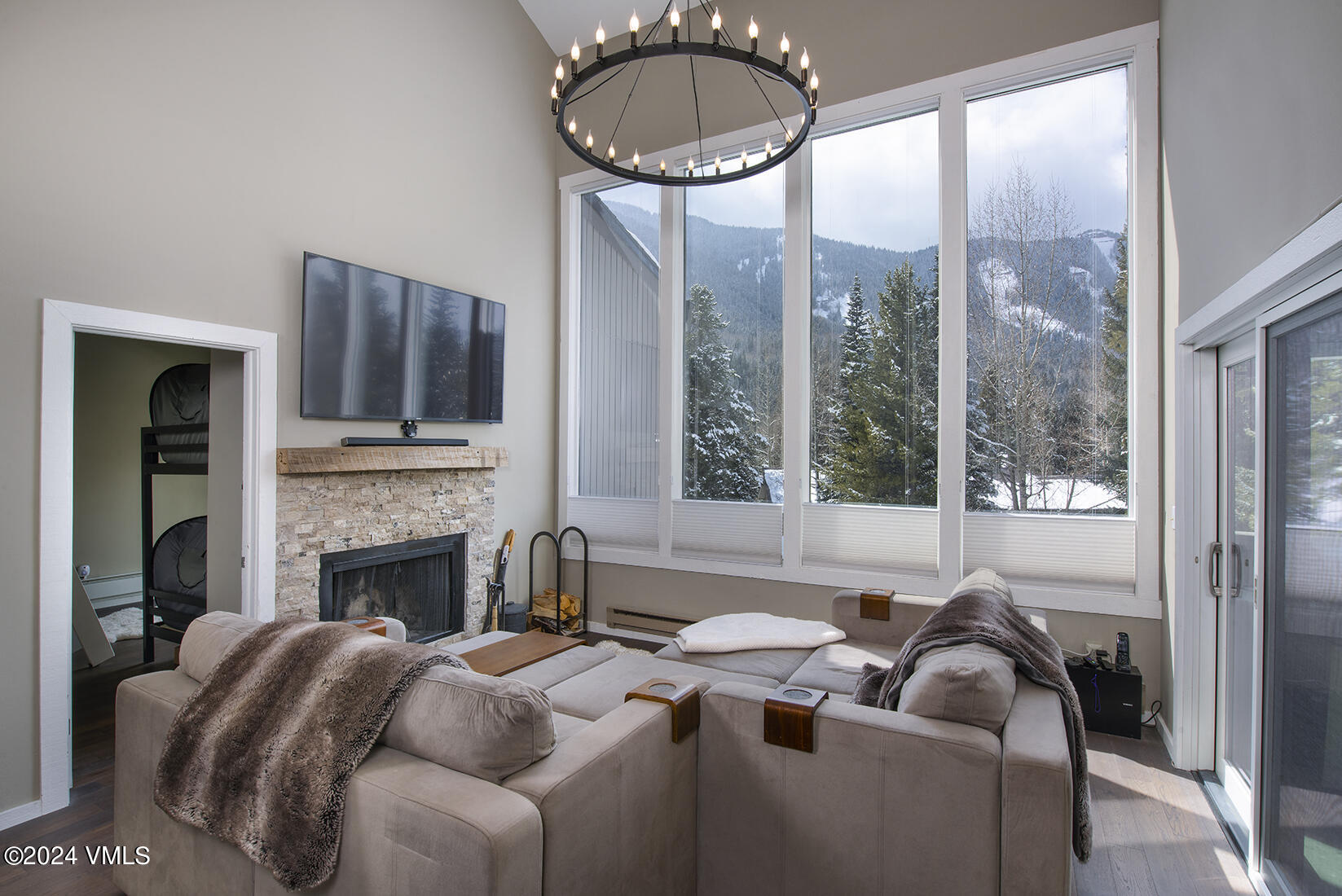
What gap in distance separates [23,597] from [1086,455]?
4.85 m

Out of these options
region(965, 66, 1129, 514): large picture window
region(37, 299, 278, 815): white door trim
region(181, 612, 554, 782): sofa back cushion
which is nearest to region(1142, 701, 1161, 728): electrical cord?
region(965, 66, 1129, 514): large picture window

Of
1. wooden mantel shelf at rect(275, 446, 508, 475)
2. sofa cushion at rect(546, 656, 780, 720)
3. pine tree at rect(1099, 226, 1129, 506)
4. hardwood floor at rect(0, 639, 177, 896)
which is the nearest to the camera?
hardwood floor at rect(0, 639, 177, 896)

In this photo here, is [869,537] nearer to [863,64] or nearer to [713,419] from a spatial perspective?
[713,419]

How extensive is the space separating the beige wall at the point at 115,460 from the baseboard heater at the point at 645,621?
330cm

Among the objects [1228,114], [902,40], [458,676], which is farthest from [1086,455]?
[458,676]

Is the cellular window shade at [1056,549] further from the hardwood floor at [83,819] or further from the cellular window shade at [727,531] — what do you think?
the hardwood floor at [83,819]

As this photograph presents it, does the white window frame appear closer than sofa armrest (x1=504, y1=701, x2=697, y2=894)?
No

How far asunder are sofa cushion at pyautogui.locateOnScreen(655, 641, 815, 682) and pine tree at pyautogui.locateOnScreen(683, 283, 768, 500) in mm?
1697

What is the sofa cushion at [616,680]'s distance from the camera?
245cm

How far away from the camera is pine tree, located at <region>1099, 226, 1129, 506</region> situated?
11.9ft

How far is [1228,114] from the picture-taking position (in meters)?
2.42

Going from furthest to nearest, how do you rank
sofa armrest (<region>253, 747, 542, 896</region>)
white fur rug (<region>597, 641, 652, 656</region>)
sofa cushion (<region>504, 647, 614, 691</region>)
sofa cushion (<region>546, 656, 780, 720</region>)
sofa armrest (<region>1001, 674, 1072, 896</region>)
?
white fur rug (<region>597, 641, 652, 656</region>) → sofa cushion (<region>504, 647, 614, 691</region>) → sofa cushion (<region>546, 656, 780, 720</region>) → sofa armrest (<region>1001, 674, 1072, 896</region>) → sofa armrest (<region>253, 747, 542, 896</region>)

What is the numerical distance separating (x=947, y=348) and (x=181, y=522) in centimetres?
461

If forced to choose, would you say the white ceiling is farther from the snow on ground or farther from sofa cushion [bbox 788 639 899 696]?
sofa cushion [bbox 788 639 899 696]
